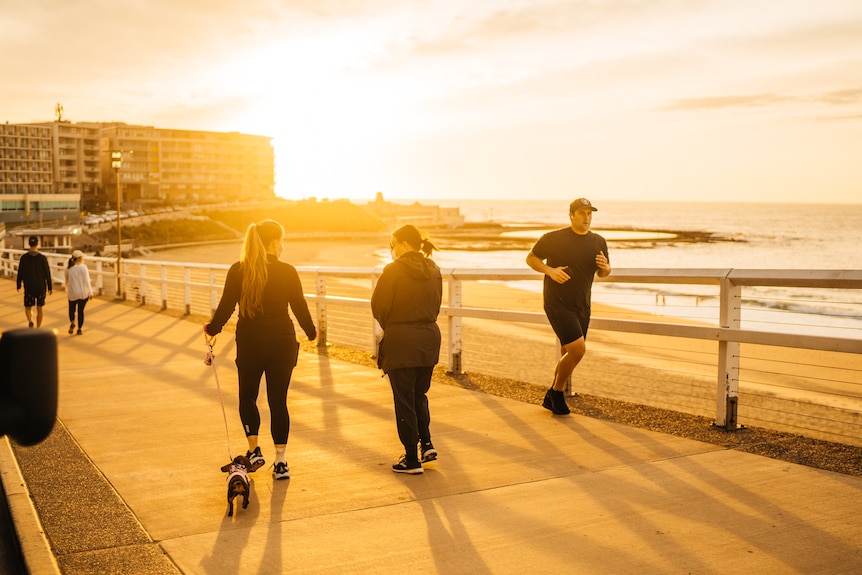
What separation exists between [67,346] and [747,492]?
1095 centimetres

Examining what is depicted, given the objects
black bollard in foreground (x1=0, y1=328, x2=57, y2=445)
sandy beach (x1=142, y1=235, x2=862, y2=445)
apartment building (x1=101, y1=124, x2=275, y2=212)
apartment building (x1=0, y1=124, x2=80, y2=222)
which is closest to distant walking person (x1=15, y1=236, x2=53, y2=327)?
sandy beach (x1=142, y1=235, x2=862, y2=445)

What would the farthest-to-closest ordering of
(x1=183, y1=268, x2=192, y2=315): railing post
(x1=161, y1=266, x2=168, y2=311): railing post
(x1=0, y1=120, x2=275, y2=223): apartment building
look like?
1. (x1=0, y1=120, x2=275, y2=223): apartment building
2. (x1=161, y1=266, x2=168, y2=311): railing post
3. (x1=183, y1=268, x2=192, y2=315): railing post

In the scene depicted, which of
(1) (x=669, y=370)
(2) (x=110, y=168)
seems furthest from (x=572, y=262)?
(2) (x=110, y=168)

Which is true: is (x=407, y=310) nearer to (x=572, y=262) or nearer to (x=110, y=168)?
(x=572, y=262)

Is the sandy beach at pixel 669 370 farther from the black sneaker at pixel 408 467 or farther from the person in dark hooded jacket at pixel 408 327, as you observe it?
the black sneaker at pixel 408 467

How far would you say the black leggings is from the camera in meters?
5.97

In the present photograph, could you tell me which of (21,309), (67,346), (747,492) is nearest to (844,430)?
(747,492)

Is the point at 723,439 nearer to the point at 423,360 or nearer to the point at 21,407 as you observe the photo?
the point at 423,360

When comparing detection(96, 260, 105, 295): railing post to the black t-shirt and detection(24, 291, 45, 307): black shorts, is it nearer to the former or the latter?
detection(24, 291, 45, 307): black shorts

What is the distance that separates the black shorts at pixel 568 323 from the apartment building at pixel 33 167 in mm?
131054

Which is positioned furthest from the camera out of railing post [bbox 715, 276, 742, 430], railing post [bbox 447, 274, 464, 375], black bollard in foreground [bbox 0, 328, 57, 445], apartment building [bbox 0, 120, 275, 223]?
apartment building [bbox 0, 120, 275, 223]

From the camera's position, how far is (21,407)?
1.79 m

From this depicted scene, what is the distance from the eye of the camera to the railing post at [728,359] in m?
7.02

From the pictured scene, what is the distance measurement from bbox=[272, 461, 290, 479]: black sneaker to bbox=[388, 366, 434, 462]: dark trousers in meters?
0.81
